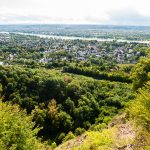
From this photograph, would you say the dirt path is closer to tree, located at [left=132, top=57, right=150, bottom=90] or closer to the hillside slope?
the hillside slope

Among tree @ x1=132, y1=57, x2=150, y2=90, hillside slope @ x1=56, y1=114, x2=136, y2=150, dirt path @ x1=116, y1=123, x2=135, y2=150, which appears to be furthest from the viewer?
tree @ x1=132, y1=57, x2=150, y2=90

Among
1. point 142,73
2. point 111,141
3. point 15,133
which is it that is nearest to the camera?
point 15,133

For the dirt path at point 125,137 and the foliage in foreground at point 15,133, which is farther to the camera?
the dirt path at point 125,137

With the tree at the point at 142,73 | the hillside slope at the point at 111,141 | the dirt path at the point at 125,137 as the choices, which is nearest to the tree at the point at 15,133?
the hillside slope at the point at 111,141

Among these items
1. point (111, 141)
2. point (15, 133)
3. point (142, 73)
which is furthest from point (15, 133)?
point (142, 73)

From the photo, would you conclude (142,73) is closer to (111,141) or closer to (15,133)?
(111,141)

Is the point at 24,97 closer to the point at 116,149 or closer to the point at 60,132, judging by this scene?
the point at 60,132

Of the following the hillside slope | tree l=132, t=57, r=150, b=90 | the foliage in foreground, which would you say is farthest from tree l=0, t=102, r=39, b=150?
tree l=132, t=57, r=150, b=90

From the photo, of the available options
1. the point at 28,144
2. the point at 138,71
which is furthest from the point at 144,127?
the point at 138,71

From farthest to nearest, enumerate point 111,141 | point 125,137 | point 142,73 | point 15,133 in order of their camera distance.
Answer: point 142,73, point 125,137, point 111,141, point 15,133

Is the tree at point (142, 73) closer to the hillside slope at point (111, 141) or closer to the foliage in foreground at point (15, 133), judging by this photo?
the hillside slope at point (111, 141)

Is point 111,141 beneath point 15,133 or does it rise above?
beneath
